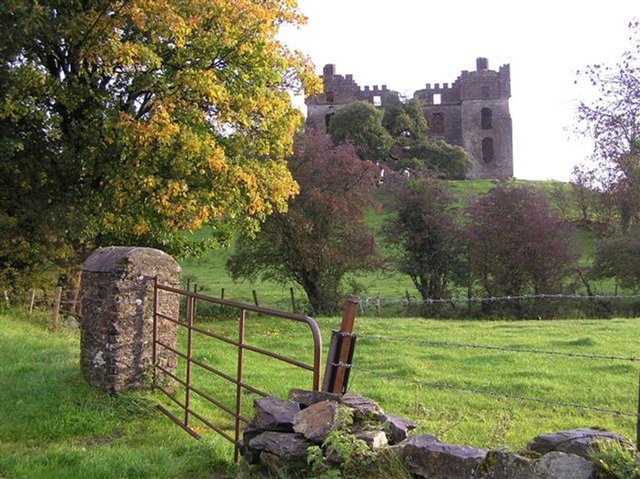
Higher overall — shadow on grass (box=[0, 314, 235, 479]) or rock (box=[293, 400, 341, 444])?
rock (box=[293, 400, 341, 444])

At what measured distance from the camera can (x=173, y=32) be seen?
14.4 m

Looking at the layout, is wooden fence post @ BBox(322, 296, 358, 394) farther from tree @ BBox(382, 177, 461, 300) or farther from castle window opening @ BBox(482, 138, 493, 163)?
castle window opening @ BBox(482, 138, 493, 163)

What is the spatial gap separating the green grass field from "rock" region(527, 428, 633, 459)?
467 millimetres

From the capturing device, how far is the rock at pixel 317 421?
4.49 metres

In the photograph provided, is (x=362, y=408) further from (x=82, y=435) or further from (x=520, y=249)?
(x=520, y=249)

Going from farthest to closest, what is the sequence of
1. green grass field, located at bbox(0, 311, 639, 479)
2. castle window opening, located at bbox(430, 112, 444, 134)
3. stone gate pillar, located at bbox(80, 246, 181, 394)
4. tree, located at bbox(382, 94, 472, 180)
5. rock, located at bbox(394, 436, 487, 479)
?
castle window opening, located at bbox(430, 112, 444, 134), tree, located at bbox(382, 94, 472, 180), stone gate pillar, located at bbox(80, 246, 181, 394), green grass field, located at bbox(0, 311, 639, 479), rock, located at bbox(394, 436, 487, 479)

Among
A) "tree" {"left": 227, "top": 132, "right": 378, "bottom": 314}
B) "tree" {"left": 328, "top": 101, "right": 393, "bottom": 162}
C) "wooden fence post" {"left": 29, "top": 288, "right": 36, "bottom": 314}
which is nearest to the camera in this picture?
"wooden fence post" {"left": 29, "top": 288, "right": 36, "bottom": 314}

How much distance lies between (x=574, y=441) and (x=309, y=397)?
2091 mm

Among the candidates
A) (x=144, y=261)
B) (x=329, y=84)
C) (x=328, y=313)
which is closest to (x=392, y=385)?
(x=144, y=261)

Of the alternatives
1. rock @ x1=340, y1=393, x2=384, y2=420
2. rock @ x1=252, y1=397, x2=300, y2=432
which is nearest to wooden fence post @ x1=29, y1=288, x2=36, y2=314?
rock @ x1=252, y1=397, x2=300, y2=432

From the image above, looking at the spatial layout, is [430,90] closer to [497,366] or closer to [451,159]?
[451,159]

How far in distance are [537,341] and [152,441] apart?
1123 centimetres

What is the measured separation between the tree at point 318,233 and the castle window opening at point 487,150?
175ft

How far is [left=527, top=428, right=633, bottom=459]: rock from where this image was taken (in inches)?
135
